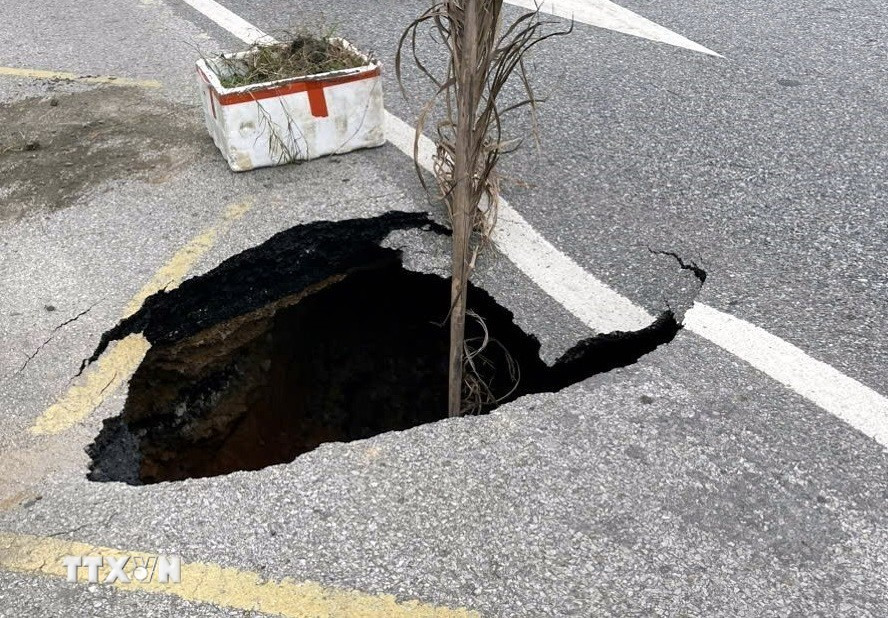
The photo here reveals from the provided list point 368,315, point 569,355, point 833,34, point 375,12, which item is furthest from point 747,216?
point 375,12

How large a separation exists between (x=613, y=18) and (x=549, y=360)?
157 inches

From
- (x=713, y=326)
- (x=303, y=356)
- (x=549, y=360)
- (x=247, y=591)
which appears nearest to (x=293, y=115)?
(x=303, y=356)

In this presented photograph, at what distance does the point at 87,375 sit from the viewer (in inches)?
118

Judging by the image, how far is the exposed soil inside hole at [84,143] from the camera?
4.14 meters

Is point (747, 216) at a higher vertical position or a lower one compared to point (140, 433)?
higher

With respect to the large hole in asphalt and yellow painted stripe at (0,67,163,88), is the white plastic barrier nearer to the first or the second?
the large hole in asphalt

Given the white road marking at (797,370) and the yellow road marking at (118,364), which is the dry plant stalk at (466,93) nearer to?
the white road marking at (797,370)

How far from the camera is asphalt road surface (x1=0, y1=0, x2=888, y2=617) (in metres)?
2.26

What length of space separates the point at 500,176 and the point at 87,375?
2.16m

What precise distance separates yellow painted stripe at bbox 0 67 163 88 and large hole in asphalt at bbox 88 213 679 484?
2.35 m

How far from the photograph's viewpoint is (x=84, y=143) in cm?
457

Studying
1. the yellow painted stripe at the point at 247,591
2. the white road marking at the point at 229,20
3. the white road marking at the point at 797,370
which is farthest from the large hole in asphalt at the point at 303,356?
the white road marking at the point at 229,20

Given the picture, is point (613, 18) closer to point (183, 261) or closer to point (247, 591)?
point (183, 261)

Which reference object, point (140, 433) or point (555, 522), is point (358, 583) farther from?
point (140, 433)
